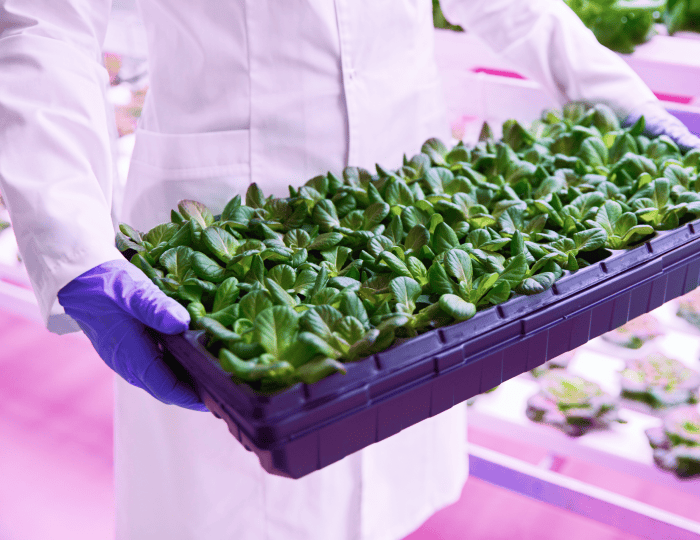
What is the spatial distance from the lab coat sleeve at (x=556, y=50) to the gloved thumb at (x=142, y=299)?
89cm

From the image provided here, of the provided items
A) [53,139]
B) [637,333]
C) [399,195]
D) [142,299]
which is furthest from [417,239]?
[637,333]

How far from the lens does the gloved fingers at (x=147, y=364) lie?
75 cm

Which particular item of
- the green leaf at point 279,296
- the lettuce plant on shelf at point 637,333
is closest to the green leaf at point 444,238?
the green leaf at point 279,296

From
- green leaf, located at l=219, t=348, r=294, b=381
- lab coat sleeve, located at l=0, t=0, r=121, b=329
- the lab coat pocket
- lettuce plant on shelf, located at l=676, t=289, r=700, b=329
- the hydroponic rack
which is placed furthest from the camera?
lettuce plant on shelf, located at l=676, t=289, r=700, b=329

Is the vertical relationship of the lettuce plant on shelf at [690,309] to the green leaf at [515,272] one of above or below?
below

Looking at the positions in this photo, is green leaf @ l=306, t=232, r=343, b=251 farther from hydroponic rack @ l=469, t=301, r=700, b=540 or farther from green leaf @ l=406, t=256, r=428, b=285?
hydroponic rack @ l=469, t=301, r=700, b=540

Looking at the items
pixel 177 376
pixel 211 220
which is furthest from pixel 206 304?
pixel 211 220

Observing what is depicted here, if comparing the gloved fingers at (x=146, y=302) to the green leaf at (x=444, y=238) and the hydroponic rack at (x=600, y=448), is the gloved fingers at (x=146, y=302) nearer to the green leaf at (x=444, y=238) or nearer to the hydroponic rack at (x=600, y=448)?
the green leaf at (x=444, y=238)

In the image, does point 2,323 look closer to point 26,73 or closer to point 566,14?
point 26,73

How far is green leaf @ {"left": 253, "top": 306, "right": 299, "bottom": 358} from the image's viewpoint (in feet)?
2.12

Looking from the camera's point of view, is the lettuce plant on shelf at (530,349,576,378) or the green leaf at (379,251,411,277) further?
the lettuce plant on shelf at (530,349,576,378)

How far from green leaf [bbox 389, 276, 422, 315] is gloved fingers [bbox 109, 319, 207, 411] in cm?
25

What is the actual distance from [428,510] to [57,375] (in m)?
1.38

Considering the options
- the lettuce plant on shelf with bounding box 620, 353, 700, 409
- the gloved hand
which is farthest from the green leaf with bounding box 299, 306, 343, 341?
the lettuce plant on shelf with bounding box 620, 353, 700, 409
